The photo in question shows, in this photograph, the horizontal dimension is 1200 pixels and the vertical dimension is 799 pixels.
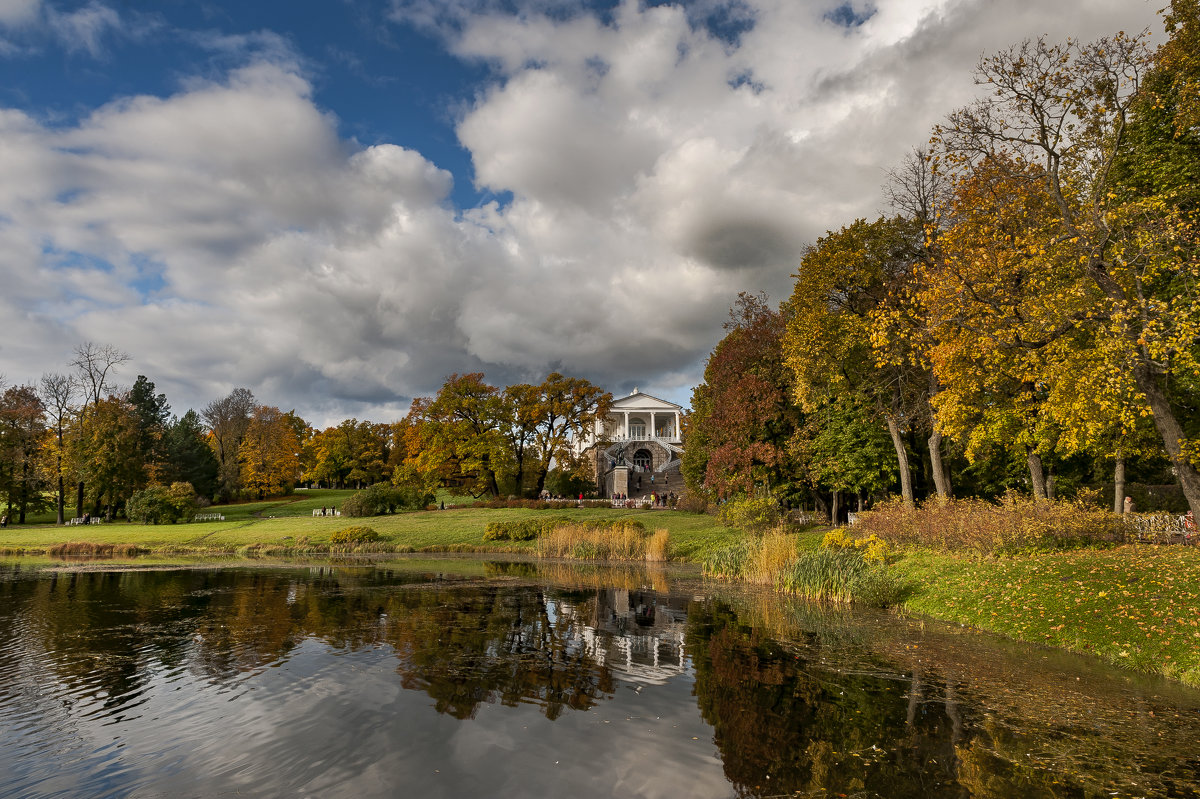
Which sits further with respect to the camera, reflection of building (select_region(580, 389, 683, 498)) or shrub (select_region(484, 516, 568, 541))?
reflection of building (select_region(580, 389, 683, 498))

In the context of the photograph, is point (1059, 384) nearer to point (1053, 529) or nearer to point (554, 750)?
point (1053, 529)

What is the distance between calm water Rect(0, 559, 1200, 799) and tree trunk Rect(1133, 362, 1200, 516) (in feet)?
21.9

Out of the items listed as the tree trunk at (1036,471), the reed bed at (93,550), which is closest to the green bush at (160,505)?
the reed bed at (93,550)

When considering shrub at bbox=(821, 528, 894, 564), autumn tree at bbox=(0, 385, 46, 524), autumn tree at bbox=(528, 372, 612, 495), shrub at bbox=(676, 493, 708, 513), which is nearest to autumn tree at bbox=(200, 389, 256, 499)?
autumn tree at bbox=(0, 385, 46, 524)

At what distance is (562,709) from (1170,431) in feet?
50.0

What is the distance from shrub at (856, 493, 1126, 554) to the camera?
1680 centimetres

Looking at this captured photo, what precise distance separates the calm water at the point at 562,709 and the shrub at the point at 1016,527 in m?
4.98

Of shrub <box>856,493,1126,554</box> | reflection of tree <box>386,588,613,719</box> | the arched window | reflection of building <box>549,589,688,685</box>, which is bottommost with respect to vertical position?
reflection of building <box>549,589,688,685</box>

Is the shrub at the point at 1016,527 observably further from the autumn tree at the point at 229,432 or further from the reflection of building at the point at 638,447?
the autumn tree at the point at 229,432

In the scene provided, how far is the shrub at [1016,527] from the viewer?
16.8 meters

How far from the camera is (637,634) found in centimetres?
1293

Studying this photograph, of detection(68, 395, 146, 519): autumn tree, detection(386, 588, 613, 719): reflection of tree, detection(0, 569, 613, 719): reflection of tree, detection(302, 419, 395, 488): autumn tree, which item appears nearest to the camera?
detection(386, 588, 613, 719): reflection of tree

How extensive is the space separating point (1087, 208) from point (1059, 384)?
14.5 ft

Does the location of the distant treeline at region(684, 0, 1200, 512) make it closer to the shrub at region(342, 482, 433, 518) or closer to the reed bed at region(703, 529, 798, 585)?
the reed bed at region(703, 529, 798, 585)
